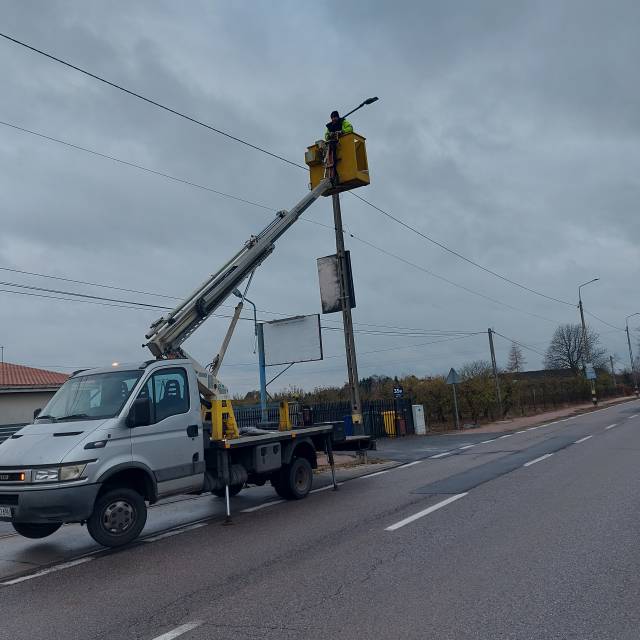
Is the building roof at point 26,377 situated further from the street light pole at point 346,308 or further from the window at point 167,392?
the window at point 167,392

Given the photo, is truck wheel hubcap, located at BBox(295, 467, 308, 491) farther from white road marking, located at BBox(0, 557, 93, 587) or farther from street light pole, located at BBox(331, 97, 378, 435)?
street light pole, located at BBox(331, 97, 378, 435)

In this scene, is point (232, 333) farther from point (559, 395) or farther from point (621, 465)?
point (559, 395)

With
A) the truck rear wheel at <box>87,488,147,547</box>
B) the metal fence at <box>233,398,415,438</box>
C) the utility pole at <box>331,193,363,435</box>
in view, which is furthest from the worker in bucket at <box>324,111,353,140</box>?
the metal fence at <box>233,398,415,438</box>

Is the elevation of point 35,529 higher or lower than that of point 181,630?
higher

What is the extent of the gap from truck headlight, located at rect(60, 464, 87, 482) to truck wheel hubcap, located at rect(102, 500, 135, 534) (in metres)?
0.65

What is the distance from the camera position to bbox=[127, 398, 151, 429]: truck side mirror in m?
8.09

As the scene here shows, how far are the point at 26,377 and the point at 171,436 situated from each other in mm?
31076

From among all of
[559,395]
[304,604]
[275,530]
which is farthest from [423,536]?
[559,395]

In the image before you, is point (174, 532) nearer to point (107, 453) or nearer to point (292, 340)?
point (107, 453)

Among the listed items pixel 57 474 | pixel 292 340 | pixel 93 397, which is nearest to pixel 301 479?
pixel 93 397

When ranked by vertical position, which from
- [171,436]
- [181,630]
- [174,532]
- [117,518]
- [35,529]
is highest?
[171,436]

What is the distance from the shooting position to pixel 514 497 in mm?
9531

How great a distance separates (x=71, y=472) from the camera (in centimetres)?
735

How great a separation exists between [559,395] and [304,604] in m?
53.4
